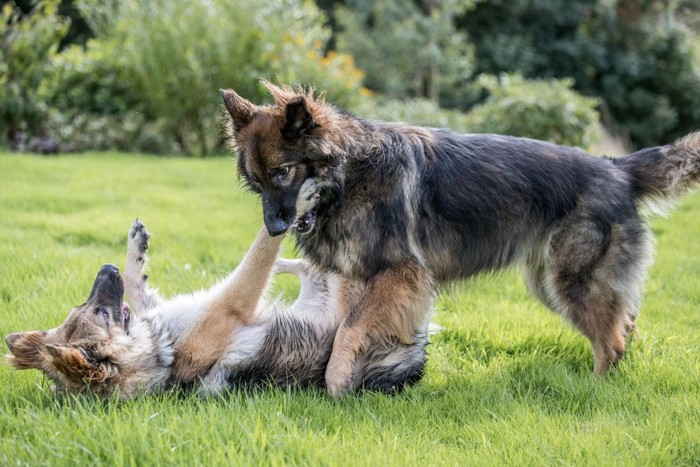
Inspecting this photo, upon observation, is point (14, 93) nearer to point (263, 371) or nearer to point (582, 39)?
point (263, 371)

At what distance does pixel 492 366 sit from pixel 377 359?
2.75 feet

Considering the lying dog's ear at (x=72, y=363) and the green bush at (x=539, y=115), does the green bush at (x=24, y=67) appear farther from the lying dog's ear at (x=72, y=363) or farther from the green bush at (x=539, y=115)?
the lying dog's ear at (x=72, y=363)

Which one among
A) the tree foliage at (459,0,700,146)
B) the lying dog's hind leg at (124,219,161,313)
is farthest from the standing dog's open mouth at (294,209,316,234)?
the tree foliage at (459,0,700,146)

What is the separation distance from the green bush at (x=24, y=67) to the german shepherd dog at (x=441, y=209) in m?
10.6

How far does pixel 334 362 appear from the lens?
425 cm

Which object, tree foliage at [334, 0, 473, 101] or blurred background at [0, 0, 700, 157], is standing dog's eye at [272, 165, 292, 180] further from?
tree foliage at [334, 0, 473, 101]

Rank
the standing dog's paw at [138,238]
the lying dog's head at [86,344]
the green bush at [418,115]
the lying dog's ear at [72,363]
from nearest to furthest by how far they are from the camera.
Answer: the lying dog's ear at [72,363] → the lying dog's head at [86,344] → the standing dog's paw at [138,238] → the green bush at [418,115]

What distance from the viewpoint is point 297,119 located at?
4.08 metres

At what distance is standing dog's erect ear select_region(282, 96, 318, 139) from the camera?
3988 millimetres

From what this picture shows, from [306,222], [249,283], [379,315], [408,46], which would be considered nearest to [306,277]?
[249,283]

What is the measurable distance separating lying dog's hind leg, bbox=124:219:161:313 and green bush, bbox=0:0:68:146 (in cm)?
950

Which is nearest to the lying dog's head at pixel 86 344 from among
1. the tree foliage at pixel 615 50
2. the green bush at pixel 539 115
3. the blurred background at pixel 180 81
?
the blurred background at pixel 180 81

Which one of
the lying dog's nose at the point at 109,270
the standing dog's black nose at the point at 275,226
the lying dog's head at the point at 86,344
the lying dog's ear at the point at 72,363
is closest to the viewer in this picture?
the lying dog's ear at the point at 72,363

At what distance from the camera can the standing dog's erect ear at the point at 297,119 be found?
157 inches
